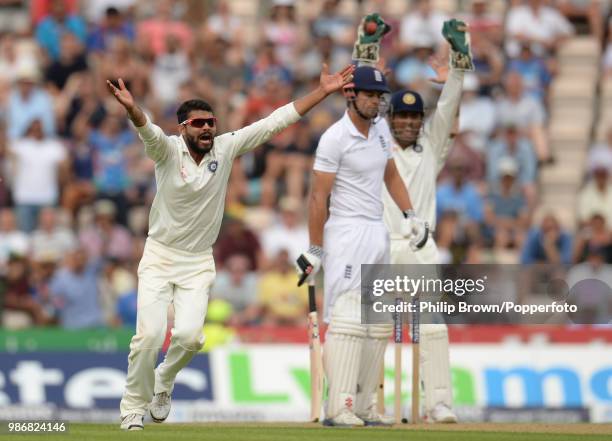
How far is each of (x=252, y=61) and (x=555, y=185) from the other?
14.6 ft

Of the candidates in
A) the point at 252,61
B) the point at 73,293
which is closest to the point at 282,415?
the point at 73,293

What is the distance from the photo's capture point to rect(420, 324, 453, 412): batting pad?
14078 mm

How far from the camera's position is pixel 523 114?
883 inches

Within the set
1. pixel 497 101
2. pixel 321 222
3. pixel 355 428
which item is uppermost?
pixel 497 101

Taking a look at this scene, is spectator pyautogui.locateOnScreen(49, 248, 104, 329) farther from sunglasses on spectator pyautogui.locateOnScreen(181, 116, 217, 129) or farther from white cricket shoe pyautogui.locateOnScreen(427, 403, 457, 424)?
sunglasses on spectator pyautogui.locateOnScreen(181, 116, 217, 129)

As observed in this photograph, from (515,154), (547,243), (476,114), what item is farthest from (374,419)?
(476,114)

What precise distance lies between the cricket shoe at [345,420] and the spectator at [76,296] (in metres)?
7.22

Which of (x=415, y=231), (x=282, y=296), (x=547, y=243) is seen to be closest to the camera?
(x=415, y=231)

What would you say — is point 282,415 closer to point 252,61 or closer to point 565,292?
point 565,292

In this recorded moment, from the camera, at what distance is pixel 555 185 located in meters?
22.4

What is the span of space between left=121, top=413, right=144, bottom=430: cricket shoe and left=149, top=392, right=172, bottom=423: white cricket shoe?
449mm

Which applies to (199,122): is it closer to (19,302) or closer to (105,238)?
(19,302)

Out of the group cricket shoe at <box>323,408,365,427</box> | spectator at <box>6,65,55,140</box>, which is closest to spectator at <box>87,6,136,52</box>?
spectator at <box>6,65,55,140</box>

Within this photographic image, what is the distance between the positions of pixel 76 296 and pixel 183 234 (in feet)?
23.5
